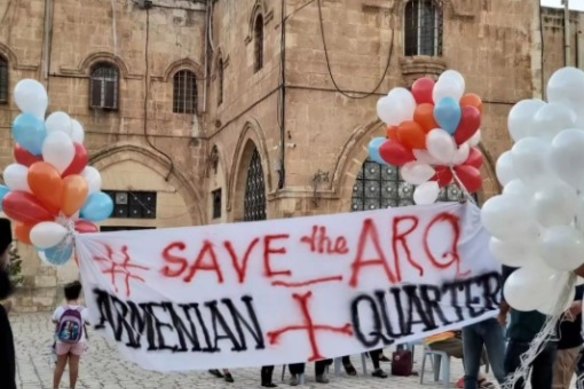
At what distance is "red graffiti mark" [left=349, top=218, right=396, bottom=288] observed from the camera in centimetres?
625

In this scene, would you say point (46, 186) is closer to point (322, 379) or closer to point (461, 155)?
point (461, 155)

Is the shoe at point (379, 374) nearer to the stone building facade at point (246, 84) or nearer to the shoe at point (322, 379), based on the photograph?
the shoe at point (322, 379)

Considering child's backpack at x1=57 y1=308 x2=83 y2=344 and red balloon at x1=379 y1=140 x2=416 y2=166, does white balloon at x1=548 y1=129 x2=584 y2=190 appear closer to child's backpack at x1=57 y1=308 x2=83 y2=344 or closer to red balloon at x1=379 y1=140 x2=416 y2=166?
red balloon at x1=379 y1=140 x2=416 y2=166

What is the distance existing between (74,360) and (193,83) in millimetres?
14741

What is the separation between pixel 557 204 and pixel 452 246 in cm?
229

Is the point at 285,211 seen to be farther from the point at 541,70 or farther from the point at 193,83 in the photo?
the point at 193,83

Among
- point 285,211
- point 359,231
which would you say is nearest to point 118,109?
point 285,211

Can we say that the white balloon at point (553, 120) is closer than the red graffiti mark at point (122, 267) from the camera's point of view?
Yes

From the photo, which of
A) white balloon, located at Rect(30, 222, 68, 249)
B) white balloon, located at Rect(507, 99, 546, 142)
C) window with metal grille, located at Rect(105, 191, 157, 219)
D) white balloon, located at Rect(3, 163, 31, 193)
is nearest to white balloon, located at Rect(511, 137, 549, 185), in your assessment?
white balloon, located at Rect(507, 99, 546, 142)

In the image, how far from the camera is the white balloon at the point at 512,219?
434 centimetres

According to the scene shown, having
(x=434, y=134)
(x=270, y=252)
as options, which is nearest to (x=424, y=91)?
(x=434, y=134)

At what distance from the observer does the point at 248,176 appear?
19266 mm

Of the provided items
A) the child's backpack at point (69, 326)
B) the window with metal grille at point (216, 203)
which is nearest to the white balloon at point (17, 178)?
the child's backpack at point (69, 326)

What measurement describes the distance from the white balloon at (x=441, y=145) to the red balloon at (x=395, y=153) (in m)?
0.40
